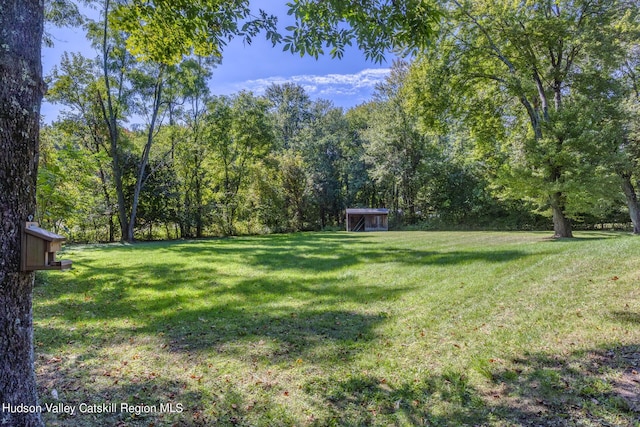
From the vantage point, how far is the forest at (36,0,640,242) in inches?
445

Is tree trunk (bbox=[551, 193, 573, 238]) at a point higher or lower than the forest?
lower

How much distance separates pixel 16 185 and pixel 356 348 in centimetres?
318

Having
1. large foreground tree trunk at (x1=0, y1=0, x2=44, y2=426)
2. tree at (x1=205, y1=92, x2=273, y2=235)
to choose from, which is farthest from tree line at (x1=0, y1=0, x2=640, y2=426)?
tree at (x1=205, y1=92, x2=273, y2=235)

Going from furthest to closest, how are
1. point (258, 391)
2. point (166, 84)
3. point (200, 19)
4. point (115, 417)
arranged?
point (166, 84) → point (200, 19) → point (258, 391) → point (115, 417)

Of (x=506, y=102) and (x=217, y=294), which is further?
(x=506, y=102)

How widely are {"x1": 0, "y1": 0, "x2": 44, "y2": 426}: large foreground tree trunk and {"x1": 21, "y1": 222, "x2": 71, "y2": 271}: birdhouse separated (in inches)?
1.2

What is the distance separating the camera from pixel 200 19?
3760 mm

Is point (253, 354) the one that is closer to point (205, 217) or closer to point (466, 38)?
point (466, 38)

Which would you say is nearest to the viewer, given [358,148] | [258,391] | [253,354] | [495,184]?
[258,391]

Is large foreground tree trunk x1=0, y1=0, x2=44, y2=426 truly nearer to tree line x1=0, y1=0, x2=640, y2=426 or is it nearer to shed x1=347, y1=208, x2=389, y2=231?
tree line x1=0, y1=0, x2=640, y2=426

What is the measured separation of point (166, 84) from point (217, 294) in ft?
53.7

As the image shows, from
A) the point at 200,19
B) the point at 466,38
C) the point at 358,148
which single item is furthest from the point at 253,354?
the point at 358,148

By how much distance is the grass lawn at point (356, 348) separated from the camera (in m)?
2.42

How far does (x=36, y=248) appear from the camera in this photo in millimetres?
1723
